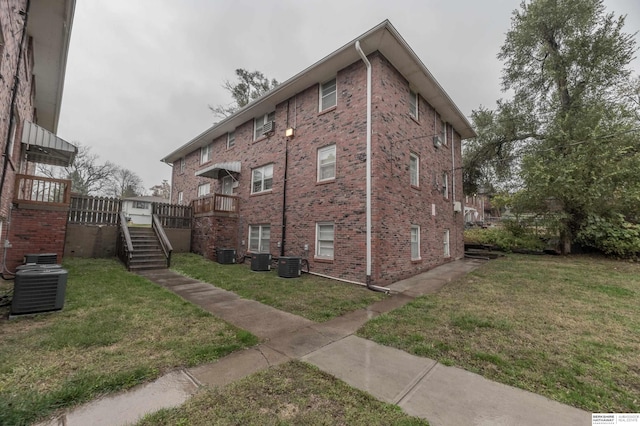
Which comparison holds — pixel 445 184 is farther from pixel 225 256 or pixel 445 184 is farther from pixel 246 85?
pixel 246 85

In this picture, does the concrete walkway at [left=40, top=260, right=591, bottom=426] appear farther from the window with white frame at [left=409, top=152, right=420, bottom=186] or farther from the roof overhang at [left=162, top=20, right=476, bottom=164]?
the roof overhang at [left=162, top=20, right=476, bottom=164]

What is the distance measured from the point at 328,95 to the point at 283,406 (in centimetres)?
956

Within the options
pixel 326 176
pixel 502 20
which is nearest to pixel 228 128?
pixel 326 176

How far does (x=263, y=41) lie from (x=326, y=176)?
11114mm

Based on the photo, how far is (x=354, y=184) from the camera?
8242mm

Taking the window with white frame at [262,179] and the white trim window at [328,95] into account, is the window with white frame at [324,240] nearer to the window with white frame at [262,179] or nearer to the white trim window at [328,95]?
the window with white frame at [262,179]

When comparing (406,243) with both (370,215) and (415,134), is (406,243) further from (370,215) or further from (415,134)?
(415,134)

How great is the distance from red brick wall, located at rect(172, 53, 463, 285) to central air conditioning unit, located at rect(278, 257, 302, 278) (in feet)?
2.09

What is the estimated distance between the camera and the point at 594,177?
35.9ft

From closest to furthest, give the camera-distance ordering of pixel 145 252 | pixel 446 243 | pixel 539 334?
pixel 539 334 < pixel 145 252 < pixel 446 243

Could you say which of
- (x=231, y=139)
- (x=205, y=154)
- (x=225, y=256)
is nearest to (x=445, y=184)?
(x=225, y=256)

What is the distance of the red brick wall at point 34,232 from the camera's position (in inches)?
287

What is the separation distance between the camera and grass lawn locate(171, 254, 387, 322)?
17.8 ft

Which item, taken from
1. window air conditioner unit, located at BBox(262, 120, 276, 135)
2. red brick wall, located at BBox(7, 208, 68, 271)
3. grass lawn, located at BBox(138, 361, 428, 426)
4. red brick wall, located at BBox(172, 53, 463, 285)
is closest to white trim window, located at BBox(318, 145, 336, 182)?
red brick wall, located at BBox(172, 53, 463, 285)
